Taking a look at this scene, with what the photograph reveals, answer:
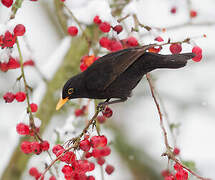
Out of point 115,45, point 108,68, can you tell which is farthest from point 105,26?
point 108,68

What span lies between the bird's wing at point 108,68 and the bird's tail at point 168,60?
0.38 ft

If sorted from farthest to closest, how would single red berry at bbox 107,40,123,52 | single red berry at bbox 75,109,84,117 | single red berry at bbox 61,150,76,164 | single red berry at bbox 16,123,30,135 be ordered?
single red berry at bbox 75,109,84,117 → single red berry at bbox 107,40,123,52 → single red berry at bbox 16,123,30,135 → single red berry at bbox 61,150,76,164

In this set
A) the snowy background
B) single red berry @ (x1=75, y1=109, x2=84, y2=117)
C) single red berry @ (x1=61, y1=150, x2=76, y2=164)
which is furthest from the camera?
the snowy background

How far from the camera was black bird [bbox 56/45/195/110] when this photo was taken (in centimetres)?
140

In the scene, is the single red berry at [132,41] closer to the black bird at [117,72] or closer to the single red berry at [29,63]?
the black bird at [117,72]

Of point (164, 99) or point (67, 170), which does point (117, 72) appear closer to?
point (67, 170)

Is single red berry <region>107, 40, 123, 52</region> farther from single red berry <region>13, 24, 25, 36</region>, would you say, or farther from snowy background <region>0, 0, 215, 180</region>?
snowy background <region>0, 0, 215, 180</region>

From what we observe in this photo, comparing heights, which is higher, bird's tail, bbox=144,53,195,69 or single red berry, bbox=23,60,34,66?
bird's tail, bbox=144,53,195,69

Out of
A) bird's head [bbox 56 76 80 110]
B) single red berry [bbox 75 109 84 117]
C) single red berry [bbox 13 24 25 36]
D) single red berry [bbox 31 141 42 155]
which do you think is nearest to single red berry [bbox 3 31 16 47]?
single red berry [bbox 13 24 25 36]

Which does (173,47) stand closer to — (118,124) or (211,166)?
(211,166)

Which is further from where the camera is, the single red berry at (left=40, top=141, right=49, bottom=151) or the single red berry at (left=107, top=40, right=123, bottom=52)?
the single red berry at (left=107, top=40, right=123, bottom=52)

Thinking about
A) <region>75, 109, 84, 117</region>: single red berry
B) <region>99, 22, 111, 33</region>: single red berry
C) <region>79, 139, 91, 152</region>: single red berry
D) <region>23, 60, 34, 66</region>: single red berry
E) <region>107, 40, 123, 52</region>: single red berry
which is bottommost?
<region>75, 109, 84, 117</region>: single red berry

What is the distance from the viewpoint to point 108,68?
1.41 m

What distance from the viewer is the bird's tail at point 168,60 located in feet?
4.58
